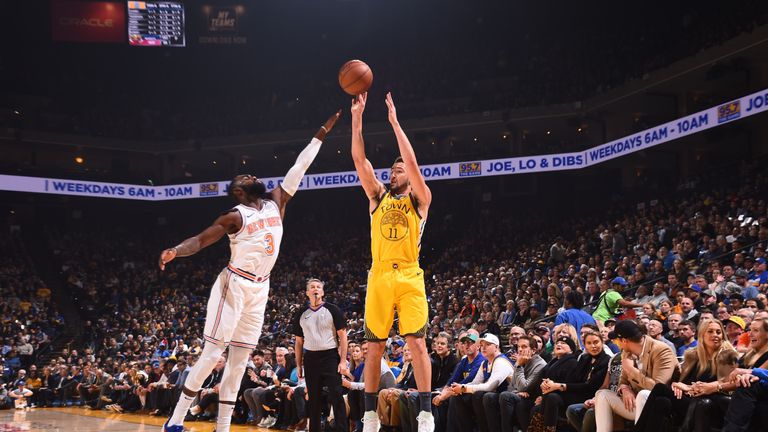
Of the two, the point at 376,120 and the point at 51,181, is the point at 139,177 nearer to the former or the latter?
the point at 51,181

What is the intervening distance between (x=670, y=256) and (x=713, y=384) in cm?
914

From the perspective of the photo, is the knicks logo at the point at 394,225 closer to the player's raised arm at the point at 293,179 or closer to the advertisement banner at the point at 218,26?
the player's raised arm at the point at 293,179

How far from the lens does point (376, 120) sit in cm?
2783

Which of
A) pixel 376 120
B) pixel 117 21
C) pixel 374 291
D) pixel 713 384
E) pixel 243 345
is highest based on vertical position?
pixel 117 21

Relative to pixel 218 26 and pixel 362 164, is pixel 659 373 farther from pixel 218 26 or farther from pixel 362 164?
pixel 218 26

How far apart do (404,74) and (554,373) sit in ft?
79.9

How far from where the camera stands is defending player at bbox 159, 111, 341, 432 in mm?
5359

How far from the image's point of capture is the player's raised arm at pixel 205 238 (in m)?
5.00

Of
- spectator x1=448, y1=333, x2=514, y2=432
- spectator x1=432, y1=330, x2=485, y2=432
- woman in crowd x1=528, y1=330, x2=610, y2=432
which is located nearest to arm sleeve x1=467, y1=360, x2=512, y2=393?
spectator x1=448, y1=333, x2=514, y2=432

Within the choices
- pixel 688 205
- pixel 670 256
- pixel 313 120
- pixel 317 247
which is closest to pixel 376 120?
pixel 313 120

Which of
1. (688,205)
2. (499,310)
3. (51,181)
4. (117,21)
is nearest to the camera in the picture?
(499,310)

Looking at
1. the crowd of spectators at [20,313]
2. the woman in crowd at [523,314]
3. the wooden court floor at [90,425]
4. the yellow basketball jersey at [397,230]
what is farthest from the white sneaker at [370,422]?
the crowd of spectators at [20,313]

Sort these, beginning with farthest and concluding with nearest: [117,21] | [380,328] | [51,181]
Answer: [117,21] < [51,181] < [380,328]

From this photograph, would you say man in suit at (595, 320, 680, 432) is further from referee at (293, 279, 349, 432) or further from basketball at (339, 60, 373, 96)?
basketball at (339, 60, 373, 96)
